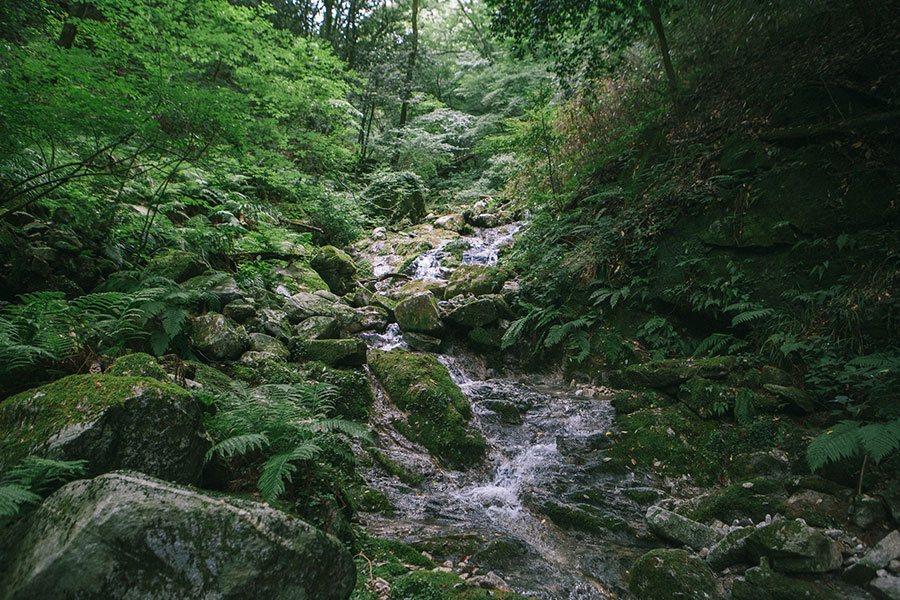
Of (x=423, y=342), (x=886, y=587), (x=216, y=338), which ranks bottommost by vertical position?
(x=886, y=587)

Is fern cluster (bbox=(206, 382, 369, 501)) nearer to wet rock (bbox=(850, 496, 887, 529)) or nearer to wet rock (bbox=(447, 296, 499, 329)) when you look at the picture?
wet rock (bbox=(850, 496, 887, 529))

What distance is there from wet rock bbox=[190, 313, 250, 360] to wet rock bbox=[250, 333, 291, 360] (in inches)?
7.4

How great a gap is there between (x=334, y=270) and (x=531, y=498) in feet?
22.9

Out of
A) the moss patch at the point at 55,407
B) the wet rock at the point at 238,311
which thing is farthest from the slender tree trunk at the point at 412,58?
the moss patch at the point at 55,407

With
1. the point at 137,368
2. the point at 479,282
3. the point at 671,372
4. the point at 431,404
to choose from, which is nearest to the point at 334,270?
the point at 479,282

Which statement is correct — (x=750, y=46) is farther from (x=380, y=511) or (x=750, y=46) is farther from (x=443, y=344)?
(x=380, y=511)

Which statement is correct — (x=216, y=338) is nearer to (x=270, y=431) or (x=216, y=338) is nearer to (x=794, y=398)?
(x=270, y=431)

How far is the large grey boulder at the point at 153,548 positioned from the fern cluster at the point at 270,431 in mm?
526

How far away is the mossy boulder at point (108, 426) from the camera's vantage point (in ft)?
6.86

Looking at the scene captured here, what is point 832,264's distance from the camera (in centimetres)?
488

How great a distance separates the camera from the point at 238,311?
5.60 meters

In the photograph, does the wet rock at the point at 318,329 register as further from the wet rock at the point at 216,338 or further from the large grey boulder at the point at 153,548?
the large grey boulder at the point at 153,548

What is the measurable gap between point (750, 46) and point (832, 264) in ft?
16.4

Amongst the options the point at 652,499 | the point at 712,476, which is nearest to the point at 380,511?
the point at 652,499
